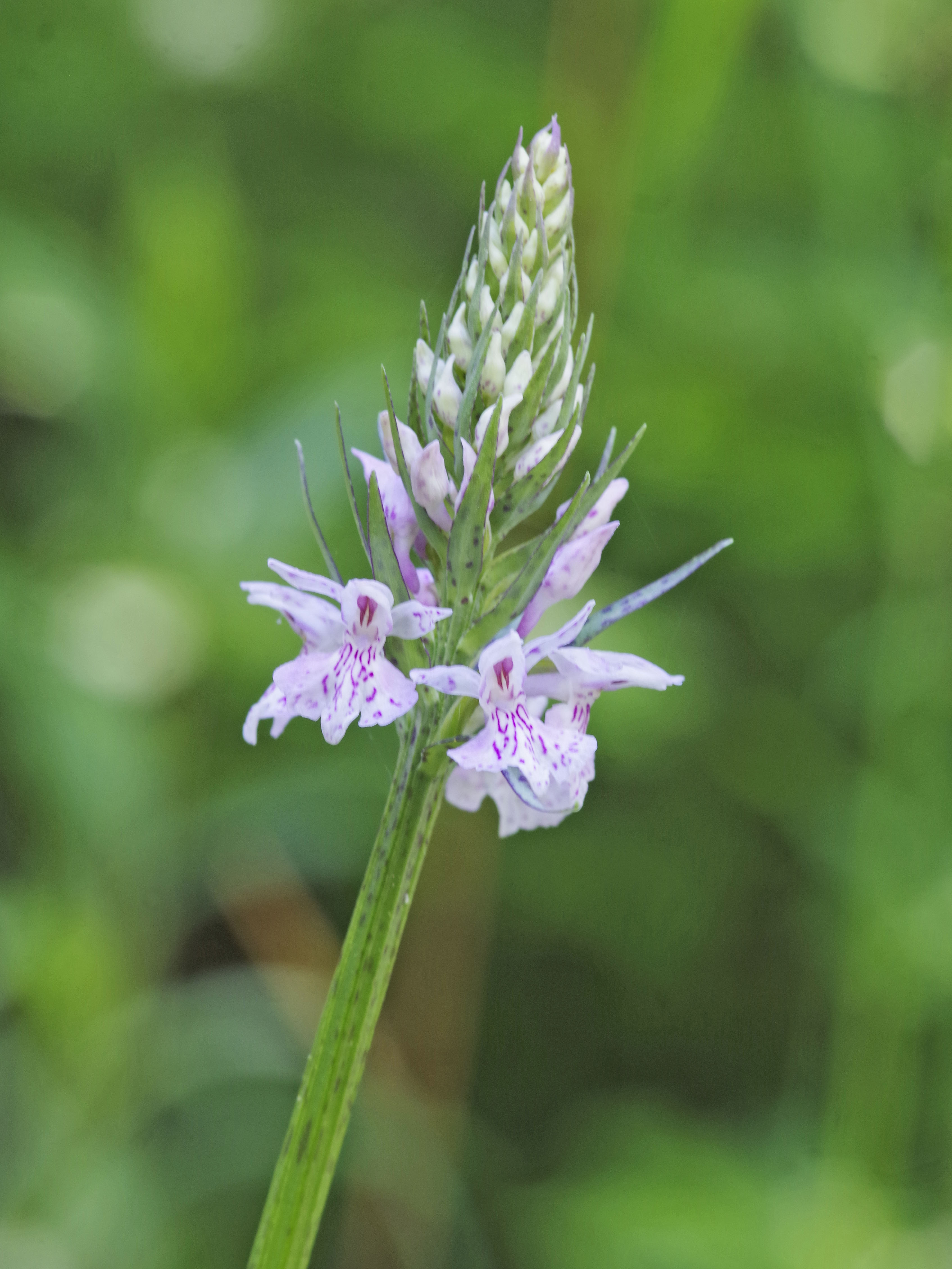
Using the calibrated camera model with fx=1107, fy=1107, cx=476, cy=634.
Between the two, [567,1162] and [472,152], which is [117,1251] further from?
[472,152]

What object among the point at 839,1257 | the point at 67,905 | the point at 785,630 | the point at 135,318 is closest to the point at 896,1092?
the point at 839,1257

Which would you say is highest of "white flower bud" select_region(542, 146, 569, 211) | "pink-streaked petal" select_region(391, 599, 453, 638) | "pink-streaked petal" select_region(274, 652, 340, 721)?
"white flower bud" select_region(542, 146, 569, 211)

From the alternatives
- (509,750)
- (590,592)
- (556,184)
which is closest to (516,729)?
(509,750)

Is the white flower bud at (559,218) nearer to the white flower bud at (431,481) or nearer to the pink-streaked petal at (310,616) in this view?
the white flower bud at (431,481)

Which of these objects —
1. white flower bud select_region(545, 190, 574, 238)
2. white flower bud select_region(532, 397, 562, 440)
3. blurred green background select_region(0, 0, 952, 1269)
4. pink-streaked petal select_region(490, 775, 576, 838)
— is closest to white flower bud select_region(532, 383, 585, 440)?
white flower bud select_region(532, 397, 562, 440)

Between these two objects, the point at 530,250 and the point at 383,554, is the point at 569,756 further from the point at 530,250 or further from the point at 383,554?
the point at 530,250

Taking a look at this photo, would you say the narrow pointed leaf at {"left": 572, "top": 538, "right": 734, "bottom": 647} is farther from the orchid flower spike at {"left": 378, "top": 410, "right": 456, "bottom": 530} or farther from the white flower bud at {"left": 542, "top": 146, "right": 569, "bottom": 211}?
the white flower bud at {"left": 542, "top": 146, "right": 569, "bottom": 211}
